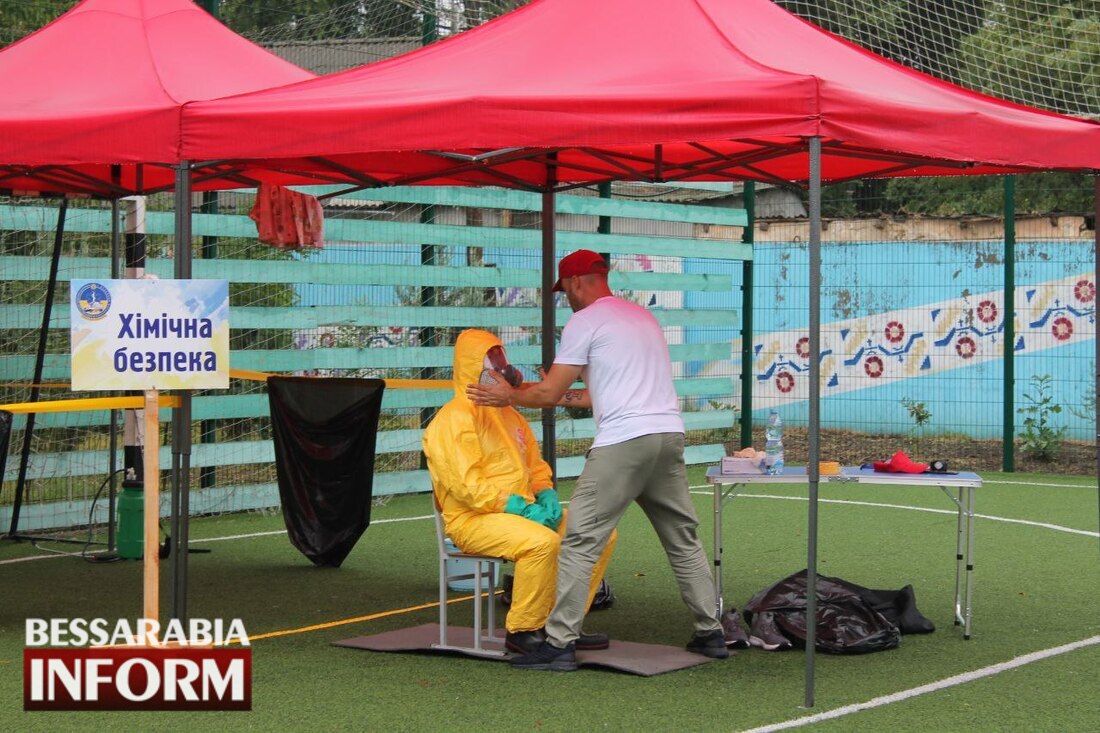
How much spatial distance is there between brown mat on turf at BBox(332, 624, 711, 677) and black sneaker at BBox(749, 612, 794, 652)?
37cm

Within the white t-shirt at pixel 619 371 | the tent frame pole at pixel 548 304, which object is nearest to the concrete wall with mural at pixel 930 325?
the tent frame pole at pixel 548 304

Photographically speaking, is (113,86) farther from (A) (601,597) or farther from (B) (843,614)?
(B) (843,614)

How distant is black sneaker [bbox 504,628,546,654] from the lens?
21.1ft

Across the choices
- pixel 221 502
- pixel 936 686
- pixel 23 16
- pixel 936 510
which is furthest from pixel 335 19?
pixel 936 686

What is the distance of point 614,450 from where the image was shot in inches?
249

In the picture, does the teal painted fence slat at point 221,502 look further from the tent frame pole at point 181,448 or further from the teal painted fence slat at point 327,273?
the tent frame pole at point 181,448

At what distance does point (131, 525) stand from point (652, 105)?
5.05 metres

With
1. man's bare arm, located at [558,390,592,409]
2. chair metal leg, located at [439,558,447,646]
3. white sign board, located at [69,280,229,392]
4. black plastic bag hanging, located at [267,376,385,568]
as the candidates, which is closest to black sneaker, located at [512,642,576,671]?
chair metal leg, located at [439,558,447,646]

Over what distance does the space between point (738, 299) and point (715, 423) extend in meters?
1.62

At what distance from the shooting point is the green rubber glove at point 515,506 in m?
6.53

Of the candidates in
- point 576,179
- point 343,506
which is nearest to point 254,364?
point 343,506

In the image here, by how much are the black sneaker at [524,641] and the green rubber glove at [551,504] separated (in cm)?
50

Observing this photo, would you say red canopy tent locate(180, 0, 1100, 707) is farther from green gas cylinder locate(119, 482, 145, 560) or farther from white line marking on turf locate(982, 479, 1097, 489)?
white line marking on turf locate(982, 479, 1097, 489)

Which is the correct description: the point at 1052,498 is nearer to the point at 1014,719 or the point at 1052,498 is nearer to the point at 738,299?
the point at 738,299
